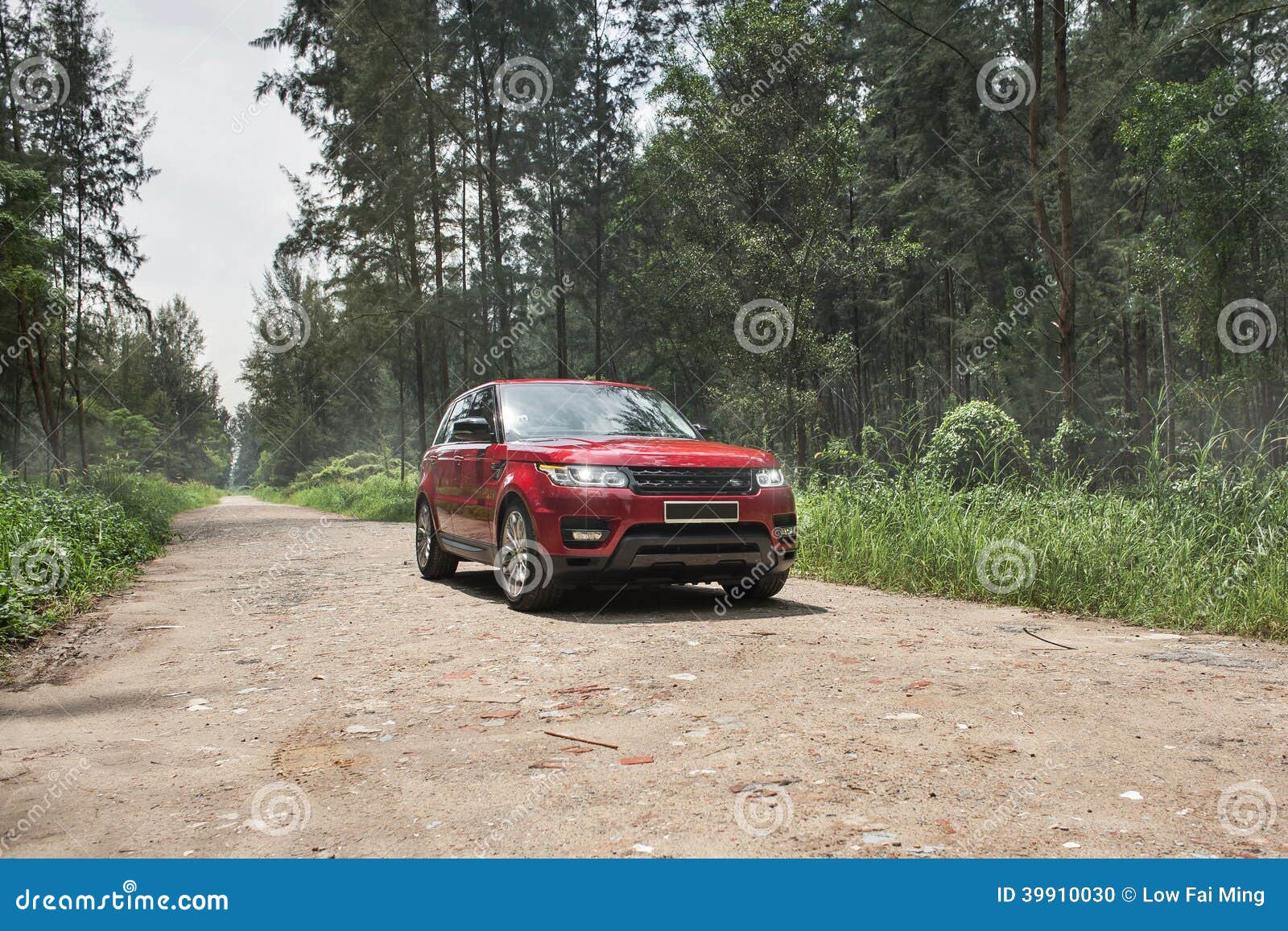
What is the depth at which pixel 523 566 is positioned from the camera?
285 inches

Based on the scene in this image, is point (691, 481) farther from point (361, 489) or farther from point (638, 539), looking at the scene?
point (361, 489)

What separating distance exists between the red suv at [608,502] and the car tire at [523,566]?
0.04 feet

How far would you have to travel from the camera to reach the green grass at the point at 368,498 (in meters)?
24.3

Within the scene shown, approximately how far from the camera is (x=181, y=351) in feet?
209

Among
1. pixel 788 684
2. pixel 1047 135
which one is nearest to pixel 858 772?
pixel 788 684

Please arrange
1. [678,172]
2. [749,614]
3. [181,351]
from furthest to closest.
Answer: [181,351] < [678,172] < [749,614]

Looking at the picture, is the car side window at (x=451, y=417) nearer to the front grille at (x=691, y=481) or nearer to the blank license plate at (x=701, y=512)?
the front grille at (x=691, y=481)

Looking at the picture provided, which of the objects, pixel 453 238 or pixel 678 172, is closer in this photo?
pixel 453 238

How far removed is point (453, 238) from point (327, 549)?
14.6 meters

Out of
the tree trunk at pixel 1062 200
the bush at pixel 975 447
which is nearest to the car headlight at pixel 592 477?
the bush at pixel 975 447

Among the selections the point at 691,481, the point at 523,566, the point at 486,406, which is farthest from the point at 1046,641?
the point at 486,406

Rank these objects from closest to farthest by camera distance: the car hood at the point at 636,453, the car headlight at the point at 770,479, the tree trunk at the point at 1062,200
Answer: the car hood at the point at 636,453, the car headlight at the point at 770,479, the tree trunk at the point at 1062,200

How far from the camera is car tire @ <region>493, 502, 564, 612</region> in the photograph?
696cm

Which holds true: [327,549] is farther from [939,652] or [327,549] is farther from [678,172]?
[678,172]
